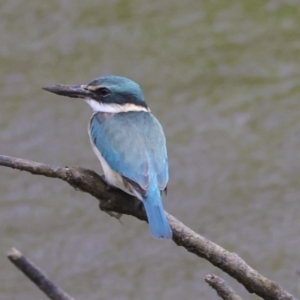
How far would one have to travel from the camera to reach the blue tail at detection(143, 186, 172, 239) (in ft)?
8.50

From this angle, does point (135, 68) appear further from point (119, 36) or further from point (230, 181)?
point (230, 181)

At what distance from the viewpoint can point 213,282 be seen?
2.29m

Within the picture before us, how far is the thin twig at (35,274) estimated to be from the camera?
2528mm

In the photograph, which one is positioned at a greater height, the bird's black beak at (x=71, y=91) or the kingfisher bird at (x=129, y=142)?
the bird's black beak at (x=71, y=91)

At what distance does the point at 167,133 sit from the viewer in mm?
5871

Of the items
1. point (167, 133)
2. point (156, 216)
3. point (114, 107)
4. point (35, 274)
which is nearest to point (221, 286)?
point (156, 216)

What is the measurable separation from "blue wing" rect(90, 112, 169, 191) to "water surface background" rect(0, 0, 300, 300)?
2.00 metres

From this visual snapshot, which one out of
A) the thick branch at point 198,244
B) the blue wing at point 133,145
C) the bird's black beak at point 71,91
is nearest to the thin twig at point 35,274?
the thick branch at point 198,244

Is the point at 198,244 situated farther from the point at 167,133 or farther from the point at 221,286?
the point at 167,133

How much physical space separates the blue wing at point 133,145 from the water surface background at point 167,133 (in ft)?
6.55

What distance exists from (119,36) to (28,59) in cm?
66

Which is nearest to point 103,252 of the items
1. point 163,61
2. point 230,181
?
point 230,181

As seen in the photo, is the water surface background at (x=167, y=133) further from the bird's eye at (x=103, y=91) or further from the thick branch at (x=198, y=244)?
the thick branch at (x=198, y=244)

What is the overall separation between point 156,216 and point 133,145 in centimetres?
43
